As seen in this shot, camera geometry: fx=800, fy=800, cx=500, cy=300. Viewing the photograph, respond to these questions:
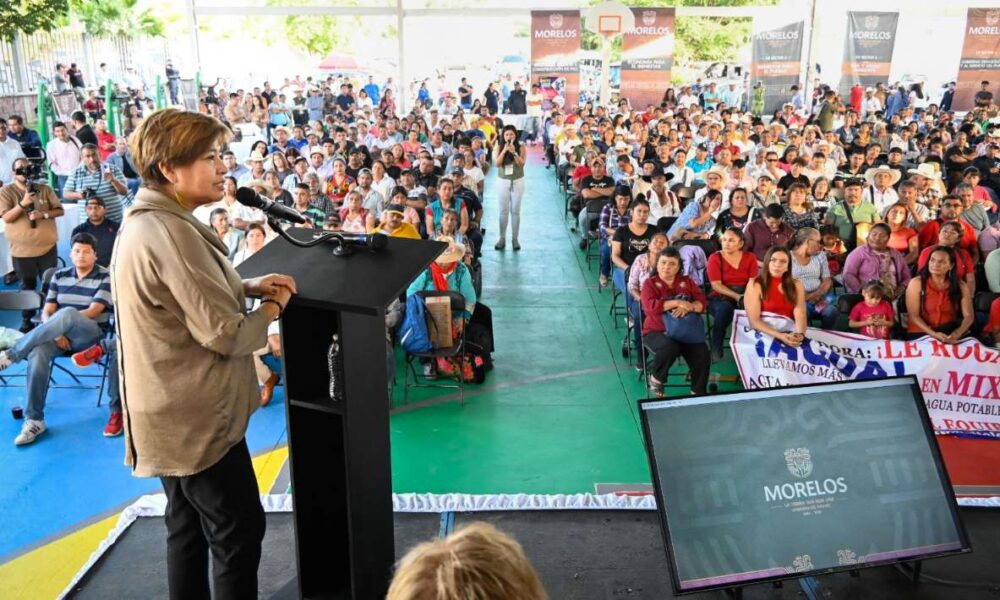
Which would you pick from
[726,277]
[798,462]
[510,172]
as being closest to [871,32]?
[510,172]

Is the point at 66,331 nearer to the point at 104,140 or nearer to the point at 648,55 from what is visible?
the point at 104,140

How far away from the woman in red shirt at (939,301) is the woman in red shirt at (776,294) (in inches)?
38.5

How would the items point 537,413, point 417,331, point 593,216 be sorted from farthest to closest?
point 593,216, point 417,331, point 537,413

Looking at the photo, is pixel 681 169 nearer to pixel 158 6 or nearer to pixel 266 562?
pixel 266 562

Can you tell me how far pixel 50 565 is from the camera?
4062 mm

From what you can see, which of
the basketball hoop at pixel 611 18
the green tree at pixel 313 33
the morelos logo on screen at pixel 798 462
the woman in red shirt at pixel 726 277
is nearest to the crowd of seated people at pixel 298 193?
the woman in red shirt at pixel 726 277

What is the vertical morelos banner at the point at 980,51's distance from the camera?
17.9 m

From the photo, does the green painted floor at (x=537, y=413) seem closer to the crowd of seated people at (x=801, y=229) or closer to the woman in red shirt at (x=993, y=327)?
the crowd of seated people at (x=801, y=229)

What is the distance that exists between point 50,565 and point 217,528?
221 centimetres

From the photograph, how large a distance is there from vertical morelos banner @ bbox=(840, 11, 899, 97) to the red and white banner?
14.8 metres

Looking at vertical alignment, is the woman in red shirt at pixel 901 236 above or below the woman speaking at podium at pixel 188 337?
below

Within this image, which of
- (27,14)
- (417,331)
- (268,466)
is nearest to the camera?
(268,466)

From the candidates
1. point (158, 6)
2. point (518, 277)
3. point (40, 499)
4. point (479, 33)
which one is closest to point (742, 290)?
point (518, 277)

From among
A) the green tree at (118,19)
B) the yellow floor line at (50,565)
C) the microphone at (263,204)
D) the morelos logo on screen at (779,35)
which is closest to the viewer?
the microphone at (263,204)
